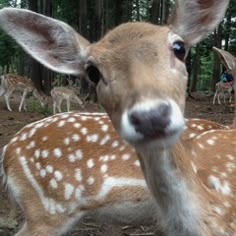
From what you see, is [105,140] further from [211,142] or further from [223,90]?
[223,90]

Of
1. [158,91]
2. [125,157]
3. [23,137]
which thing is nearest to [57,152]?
[23,137]

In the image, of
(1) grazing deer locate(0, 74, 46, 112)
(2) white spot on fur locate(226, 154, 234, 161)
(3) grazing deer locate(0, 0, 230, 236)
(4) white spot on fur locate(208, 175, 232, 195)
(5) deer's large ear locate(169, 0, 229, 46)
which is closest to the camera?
(3) grazing deer locate(0, 0, 230, 236)

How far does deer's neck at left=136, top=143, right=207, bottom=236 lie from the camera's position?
8.76 ft

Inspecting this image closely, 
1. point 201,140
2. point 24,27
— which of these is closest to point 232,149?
point 201,140

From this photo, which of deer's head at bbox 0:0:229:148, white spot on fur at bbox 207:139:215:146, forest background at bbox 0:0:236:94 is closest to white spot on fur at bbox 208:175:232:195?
white spot on fur at bbox 207:139:215:146

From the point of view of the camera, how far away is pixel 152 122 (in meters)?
2.11

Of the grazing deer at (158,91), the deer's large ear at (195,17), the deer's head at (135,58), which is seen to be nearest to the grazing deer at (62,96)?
the grazing deer at (158,91)

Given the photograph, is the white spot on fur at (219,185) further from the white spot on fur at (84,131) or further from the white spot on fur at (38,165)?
the white spot on fur at (38,165)

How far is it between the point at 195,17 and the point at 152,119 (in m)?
1.01

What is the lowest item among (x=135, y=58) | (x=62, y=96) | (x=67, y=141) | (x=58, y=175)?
(x=62, y=96)

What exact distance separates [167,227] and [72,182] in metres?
1.29

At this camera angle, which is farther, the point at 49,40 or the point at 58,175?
the point at 58,175

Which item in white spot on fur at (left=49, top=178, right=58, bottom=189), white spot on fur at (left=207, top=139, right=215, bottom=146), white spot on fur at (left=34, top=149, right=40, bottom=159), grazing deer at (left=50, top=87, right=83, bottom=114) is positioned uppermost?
white spot on fur at (left=207, top=139, right=215, bottom=146)

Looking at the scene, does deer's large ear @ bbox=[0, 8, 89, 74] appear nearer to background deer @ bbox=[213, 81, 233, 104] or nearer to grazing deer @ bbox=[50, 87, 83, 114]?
grazing deer @ bbox=[50, 87, 83, 114]
